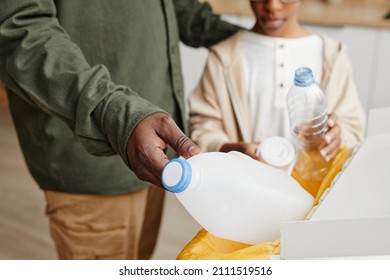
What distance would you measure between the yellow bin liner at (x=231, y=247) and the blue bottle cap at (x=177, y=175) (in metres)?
0.12

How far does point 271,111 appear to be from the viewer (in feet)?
4.84

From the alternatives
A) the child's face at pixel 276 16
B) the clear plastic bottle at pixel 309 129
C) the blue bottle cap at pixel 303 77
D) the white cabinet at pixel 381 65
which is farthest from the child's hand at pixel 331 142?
the white cabinet at pixel 381 65

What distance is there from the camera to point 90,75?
106 cm

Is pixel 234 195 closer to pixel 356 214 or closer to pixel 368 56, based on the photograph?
pixel 356 214

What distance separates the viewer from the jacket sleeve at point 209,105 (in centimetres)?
145

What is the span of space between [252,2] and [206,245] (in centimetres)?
67

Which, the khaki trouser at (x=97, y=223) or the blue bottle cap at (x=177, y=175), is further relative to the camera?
the khaki trouser at (x=97, y=223)

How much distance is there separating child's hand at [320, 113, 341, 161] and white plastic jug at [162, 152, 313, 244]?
20 cm

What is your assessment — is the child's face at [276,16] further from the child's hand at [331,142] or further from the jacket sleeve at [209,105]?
the child's hand at [331,142]

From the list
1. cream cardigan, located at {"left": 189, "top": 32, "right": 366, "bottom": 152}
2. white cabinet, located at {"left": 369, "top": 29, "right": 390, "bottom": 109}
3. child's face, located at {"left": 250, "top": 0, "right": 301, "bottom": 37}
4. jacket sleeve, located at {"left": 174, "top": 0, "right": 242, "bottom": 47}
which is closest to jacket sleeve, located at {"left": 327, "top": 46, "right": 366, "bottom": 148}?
cream cardigan, located at {"left": 189, "top": 32, "right": 366, "bottom": 152}

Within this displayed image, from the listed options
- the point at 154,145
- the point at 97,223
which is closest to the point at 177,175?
the point at 154,145

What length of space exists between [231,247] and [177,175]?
20cm
